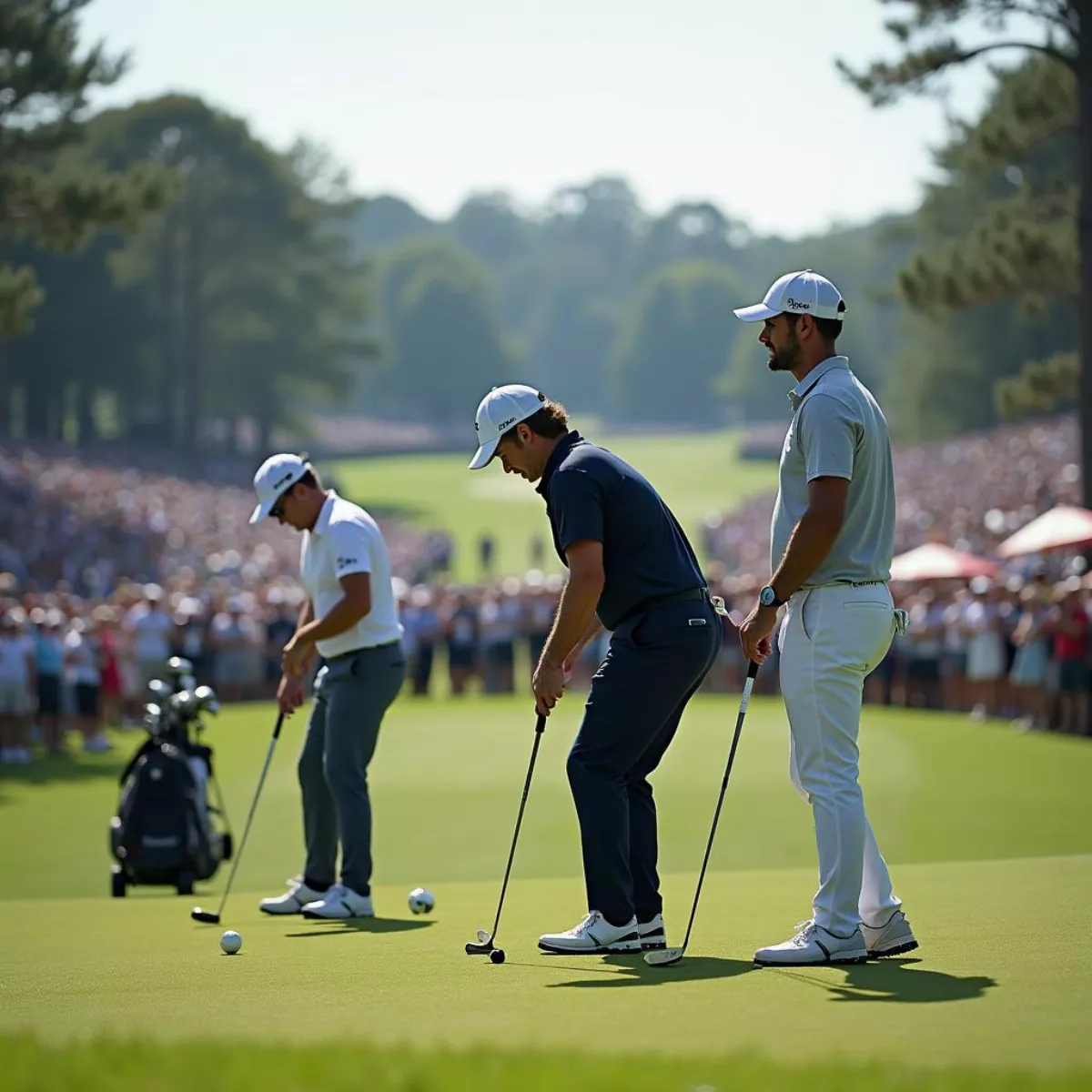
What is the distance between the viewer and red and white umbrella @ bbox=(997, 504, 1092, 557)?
25203 mm

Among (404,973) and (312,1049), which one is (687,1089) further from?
(404,973)

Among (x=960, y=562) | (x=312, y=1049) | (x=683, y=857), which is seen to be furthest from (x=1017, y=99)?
(x=312, y=1049)

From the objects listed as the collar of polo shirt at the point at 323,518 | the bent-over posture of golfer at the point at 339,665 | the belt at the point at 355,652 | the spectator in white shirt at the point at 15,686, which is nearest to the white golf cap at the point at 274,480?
the bent-over posture of golfer at the point at 339,665

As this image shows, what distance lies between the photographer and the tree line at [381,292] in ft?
95.1

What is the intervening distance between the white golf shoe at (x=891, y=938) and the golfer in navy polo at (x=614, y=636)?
89cm

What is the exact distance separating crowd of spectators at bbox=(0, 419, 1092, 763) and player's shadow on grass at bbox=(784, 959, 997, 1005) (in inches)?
397

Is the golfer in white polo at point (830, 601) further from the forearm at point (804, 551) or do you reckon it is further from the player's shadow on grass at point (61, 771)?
the player's shadow on grass at point (61, 771)

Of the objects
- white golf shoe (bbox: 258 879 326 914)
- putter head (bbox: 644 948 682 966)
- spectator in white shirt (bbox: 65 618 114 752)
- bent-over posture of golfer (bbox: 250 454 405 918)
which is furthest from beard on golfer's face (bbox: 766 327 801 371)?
spectator in white shirt (bbox: 65 618 114 752)

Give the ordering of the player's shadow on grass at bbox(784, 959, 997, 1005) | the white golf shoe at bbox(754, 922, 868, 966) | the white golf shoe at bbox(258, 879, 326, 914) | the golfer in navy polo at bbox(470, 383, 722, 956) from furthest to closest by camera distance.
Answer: the white golf shoe at bbox(258, 879, 326, 914), the golfer in navy polo at bbox(470, 383, 722, 956), the white golf shoe at bbox(754, 922, 868, 966), the player's shadow on grass at bbox(784, 959, 997, 1005)

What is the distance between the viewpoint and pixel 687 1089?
437 centimetres

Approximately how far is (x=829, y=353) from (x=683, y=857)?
7.22 meters

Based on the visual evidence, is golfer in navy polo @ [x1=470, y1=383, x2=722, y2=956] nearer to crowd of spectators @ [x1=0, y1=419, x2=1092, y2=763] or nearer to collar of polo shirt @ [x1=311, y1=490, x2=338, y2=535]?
collar of polo shirt @ [x1=311, y1=490, x2=338, y2=535]

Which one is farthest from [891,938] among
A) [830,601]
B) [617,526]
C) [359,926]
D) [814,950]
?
[359,926]

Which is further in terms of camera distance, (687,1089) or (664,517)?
(664,517)
